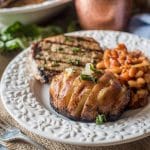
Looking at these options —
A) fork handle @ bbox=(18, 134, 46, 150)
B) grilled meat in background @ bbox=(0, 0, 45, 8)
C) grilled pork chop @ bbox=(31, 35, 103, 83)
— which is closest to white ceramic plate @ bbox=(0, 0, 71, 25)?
grilled meat in background @ bbox=(0, 0, 45, 8)

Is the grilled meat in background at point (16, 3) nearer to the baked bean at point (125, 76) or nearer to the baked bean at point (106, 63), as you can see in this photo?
the baked bean at point (106, 63)

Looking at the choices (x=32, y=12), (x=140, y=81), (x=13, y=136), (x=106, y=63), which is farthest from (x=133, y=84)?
(x=32, y=12)

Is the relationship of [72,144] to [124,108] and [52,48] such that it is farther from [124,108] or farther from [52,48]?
[52,48]

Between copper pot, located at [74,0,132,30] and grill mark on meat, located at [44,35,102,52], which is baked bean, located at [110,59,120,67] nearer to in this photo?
grill mark on meat, located at [44,35,102,52]

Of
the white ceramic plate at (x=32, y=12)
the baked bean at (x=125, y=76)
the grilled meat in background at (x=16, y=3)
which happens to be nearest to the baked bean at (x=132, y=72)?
the baked bean at (x=125, y=76)

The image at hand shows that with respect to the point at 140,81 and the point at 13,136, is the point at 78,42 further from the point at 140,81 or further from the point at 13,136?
the point at 13,136

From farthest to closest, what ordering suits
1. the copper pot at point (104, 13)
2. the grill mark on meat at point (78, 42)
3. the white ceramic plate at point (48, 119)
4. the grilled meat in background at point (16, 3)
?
the grilled meat in background at point (16, 3)
the copper pot at point (104, 13)
the grill mark on meat at point (78, 42)
the white ceramic plate at point (48, 119)

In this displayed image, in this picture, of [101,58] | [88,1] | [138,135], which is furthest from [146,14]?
[138,135]
